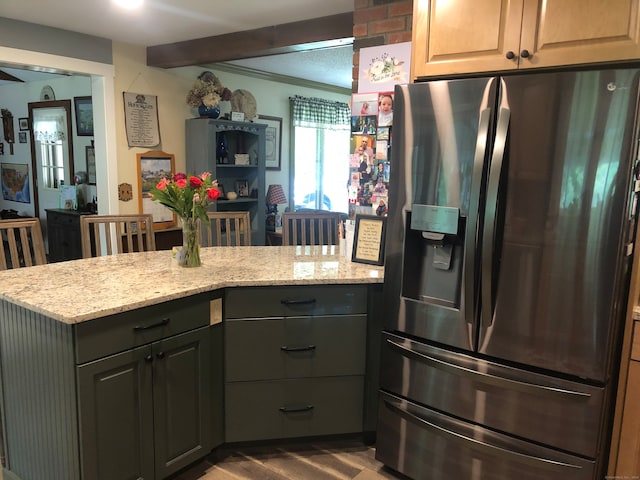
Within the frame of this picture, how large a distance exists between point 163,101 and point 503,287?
12.6 ft

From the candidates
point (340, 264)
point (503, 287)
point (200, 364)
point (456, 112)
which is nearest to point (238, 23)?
point (340, 264)

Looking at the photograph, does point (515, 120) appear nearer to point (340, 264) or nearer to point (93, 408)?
point (340, 264)

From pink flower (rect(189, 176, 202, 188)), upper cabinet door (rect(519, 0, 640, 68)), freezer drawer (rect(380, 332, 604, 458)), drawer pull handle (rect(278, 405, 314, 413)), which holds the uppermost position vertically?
upper cabinet door (rect(519, 0, 640, 68))

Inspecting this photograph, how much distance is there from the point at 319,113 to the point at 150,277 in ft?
16.7

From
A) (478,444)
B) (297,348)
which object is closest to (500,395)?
(478,444)

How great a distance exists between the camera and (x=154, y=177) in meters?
4.64

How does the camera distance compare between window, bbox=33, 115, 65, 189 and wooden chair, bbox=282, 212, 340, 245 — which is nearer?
wooden chair, bbox=282, 212, 340, 245

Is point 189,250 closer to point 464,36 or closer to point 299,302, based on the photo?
point 299,302

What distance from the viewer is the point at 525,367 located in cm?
185

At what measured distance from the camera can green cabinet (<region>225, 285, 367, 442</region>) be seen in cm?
229

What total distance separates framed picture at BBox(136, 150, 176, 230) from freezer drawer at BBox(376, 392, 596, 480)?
3.00 meters

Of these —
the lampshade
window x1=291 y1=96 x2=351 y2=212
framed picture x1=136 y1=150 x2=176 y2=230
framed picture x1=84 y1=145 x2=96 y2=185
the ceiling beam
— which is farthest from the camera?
window x1=291 y1=96 x2=351 y2=212

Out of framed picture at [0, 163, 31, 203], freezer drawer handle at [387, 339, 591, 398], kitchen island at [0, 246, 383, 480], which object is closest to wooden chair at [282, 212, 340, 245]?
kitchen island at [0, 246, 383, 480]

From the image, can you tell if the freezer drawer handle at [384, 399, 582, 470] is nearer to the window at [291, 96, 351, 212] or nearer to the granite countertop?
the granite countertop
